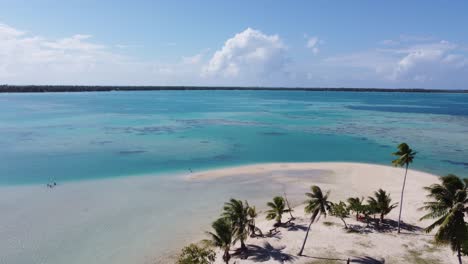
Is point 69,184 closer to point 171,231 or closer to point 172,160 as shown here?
point 172,160

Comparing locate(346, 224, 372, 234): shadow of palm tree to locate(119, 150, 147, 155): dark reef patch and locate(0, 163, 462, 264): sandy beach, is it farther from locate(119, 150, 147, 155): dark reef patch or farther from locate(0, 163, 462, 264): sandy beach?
locate(119, 150, 147, 155): dark reef patch

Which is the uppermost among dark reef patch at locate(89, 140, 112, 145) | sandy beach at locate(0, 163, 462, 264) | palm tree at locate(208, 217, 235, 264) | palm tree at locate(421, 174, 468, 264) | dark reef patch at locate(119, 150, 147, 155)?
palm tree at locate(421, 174, 468, 264)

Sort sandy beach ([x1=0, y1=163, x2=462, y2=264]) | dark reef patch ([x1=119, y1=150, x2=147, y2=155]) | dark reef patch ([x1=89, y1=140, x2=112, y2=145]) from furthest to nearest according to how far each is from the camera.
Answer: dark reef patch ([x1=89, y1=140, x2=112, y2=145]), dark reef patch ([x1=119, y1=150, x2=147, y2=155]), sandy beach ([x1=0, y1=163, x2=462, y2=264])

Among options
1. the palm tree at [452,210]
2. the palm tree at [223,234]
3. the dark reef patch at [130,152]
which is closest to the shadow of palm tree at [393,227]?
the palm tree at [452,210]

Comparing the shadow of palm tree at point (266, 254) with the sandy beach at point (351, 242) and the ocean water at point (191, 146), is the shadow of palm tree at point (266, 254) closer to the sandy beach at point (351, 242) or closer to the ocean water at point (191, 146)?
the sandy beach at point (351, 242)

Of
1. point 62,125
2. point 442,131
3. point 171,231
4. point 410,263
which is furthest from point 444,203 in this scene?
point 62,125

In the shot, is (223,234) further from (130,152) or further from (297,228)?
(130,152)

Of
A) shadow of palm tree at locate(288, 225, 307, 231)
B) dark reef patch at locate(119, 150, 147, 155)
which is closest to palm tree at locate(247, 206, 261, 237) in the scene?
shadow of palm tree at locate(288, 225, 307, 231)

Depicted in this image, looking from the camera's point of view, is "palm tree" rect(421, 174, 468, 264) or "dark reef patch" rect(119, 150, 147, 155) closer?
"palm tree" rect(421, 174, 468, 264)
